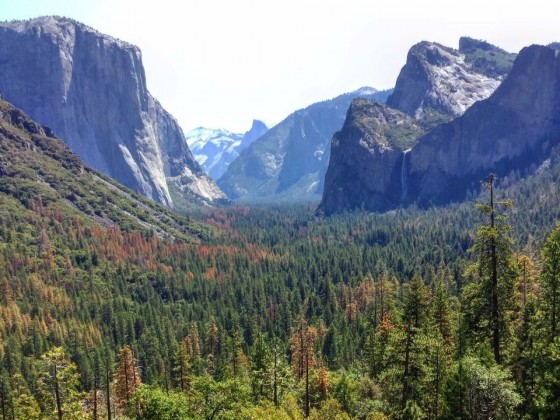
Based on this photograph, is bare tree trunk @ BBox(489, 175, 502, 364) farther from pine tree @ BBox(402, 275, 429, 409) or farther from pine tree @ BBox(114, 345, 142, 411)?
pine tree @ BBox(114, 345, 142, 411)

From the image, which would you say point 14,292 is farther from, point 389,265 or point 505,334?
point 505,334

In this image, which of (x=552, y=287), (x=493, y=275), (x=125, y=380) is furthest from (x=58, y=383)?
(x=552, y=287)

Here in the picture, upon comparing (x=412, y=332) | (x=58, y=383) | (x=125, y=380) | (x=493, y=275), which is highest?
(x=493, y=275)

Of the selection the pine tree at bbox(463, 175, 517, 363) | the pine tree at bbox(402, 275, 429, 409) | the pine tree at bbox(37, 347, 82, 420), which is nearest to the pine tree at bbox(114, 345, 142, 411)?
the pine tree at bbox(37, 347, 82, 420)

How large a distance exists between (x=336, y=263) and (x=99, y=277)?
279ft

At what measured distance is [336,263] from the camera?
18825 cm

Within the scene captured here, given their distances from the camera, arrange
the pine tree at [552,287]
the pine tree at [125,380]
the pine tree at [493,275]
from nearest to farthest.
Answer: the pine tree at [493,275] → the pine tree at [552,287] → the pine tree at [125,380]

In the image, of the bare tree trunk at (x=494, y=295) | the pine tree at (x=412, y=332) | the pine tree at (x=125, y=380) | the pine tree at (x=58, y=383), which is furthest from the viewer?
the pine tree at (x=125, y=380)

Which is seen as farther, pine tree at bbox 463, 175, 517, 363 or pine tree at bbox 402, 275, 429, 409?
pine tree at bbox 402, 275, 429, 409

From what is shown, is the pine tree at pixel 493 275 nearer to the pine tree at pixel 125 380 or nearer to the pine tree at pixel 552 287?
the pine tree at pixel 552 287

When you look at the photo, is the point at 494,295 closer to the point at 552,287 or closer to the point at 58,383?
the point at 552,287

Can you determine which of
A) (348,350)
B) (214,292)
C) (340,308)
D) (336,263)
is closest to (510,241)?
(348,350)

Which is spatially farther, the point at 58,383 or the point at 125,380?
the point at 125,380

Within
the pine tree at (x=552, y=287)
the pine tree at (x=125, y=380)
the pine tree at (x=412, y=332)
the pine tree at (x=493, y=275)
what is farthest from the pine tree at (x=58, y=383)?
the pine tree at (x=552, y=287)
